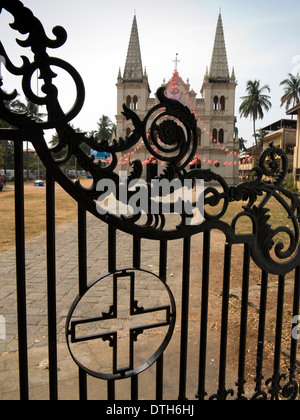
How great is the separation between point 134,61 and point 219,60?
10403mm

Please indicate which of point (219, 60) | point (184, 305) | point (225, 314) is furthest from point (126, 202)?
point (219, 60)

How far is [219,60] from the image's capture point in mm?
37094

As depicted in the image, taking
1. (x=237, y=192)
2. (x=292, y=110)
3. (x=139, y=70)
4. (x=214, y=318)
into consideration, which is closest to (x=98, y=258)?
(x=214, y=318)

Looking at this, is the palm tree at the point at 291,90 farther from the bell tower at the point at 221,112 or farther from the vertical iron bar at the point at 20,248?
the vertical iron bar at the point at 20,248

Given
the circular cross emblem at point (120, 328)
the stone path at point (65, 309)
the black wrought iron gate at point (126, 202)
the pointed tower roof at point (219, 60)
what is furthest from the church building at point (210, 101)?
the black wrought iron gate at point (126, 202)

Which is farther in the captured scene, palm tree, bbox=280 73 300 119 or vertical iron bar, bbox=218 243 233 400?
palm tree, bbox=280 73 300 119

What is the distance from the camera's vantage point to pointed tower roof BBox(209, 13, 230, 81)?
36.7m

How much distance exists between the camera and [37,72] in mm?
1216

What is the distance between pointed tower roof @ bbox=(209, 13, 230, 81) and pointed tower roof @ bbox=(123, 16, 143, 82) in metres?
8.78

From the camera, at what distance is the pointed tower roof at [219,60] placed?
36656mm

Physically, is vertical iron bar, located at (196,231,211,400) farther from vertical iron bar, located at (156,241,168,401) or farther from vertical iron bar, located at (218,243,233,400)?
vertical iron bar, located at (156,241,168,401)

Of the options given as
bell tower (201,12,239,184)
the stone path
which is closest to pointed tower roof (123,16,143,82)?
bell tower (201,12,239,184)

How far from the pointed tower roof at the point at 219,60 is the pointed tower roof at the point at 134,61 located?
8778 millimetres

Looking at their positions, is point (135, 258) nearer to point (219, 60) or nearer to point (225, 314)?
point (225, 314)
